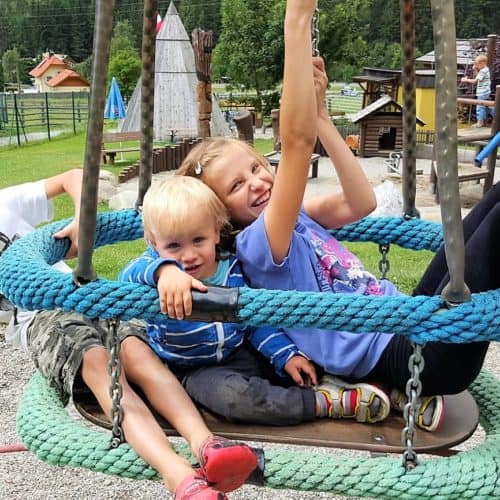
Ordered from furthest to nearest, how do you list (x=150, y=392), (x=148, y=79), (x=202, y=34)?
1. (x=202, y=34)
2. (x=148, y=79)
3. (x=150, y=392)

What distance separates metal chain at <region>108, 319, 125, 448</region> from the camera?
1233mm

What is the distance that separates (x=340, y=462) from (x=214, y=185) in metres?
0.62

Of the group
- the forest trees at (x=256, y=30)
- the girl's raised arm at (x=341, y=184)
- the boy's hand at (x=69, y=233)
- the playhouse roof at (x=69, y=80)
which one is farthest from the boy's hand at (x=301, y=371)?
the playhouse roof at (x=69, y=80)

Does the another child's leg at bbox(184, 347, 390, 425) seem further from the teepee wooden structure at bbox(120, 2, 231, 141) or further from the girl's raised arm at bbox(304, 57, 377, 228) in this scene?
the teepee wooden structure at bbox(120, 2, 231, 141)

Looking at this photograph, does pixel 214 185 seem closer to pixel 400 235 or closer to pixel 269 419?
pixel 269 419

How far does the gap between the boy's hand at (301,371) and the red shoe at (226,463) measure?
218 mm

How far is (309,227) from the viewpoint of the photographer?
1625 mm

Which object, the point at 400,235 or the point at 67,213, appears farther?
the point at 67,213

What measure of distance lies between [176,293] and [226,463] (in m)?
0.31

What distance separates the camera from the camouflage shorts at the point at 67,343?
1514mm

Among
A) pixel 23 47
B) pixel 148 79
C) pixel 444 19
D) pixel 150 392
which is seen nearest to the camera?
pixel 444 19

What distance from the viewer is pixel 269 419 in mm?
1353

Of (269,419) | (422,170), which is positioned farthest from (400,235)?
(422,170)

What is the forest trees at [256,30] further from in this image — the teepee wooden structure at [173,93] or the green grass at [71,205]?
the green grass at [71,205]
